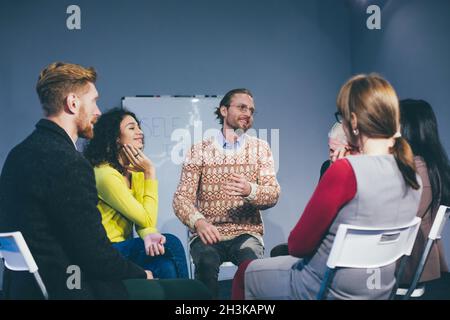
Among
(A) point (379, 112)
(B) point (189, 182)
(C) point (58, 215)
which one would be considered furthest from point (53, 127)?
(B) point (189, 182)

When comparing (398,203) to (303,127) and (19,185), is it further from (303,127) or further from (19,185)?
(303,127)

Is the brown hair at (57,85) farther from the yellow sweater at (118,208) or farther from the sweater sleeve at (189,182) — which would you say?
the sweater sleeve at (189,182)

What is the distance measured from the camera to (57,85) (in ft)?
7.02

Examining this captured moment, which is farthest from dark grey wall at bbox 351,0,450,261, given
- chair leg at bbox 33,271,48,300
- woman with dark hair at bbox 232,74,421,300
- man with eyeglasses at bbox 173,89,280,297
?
chair leg at bbox 33,271,48,300

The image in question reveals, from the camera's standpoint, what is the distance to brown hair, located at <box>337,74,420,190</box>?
73.2 inches

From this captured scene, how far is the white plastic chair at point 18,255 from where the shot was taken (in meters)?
1.85

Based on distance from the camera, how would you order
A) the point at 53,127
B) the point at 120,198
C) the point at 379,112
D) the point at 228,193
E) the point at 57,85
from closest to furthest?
1. the point at 379,112
2. the point at 53,127
3. the point at 57,85
4. the point at 120,198
5. the point at 228,193

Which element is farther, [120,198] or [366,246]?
[120,198]

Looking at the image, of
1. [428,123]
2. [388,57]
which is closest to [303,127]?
[388,57]

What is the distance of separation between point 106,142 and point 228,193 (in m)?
0.76

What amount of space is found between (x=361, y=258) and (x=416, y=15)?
341cm

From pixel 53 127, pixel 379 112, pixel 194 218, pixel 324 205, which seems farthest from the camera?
pixel 194 218

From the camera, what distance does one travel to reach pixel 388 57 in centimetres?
501

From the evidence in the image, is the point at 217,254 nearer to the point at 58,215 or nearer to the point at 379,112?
the point at 58,215
